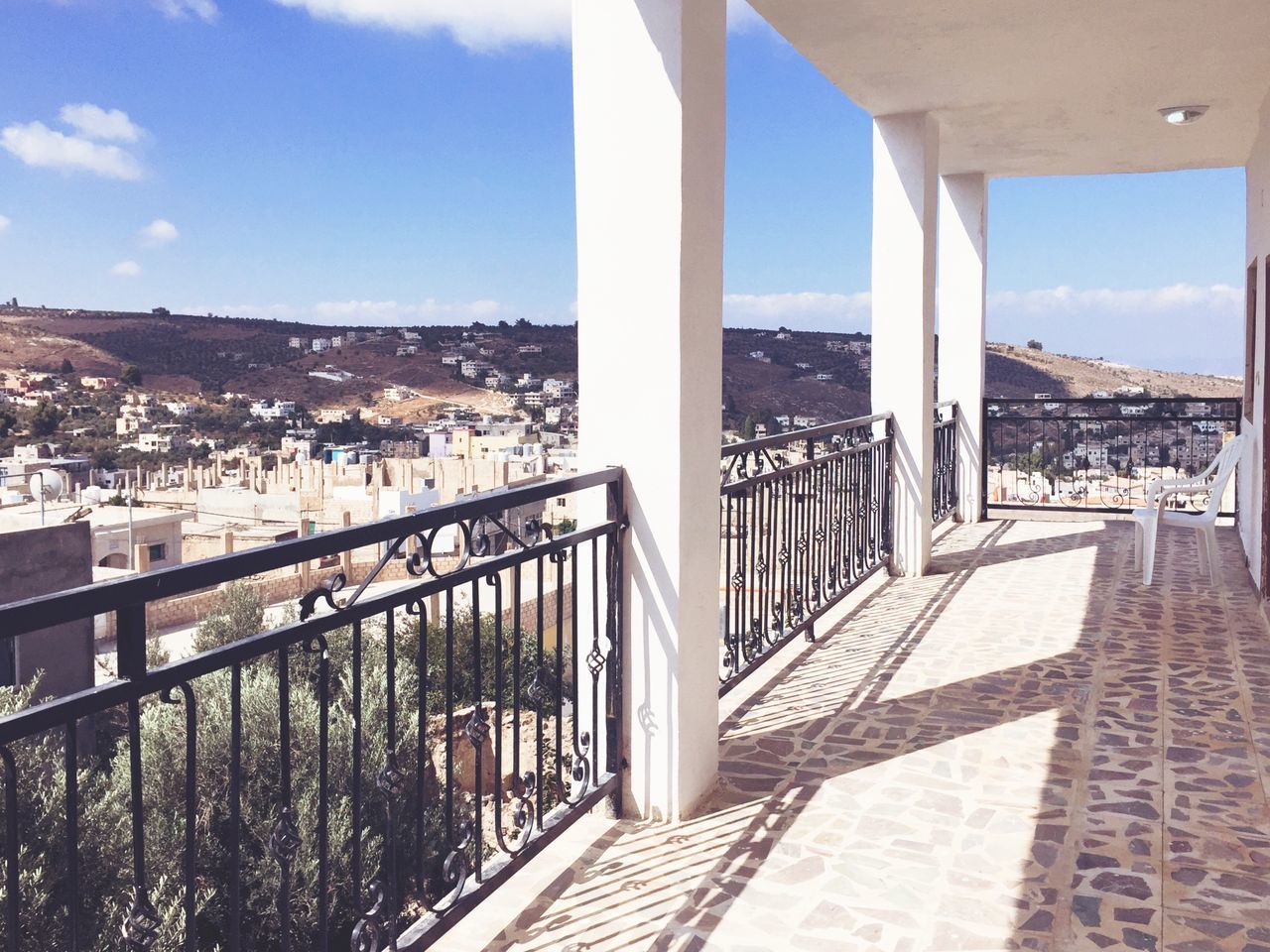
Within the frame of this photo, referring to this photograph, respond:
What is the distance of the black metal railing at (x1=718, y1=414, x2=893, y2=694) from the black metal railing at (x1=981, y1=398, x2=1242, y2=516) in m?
3.09

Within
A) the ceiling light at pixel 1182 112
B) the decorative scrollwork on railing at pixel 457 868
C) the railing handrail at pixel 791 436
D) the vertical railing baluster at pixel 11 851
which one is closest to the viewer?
the vertical railing baluster at pixel 11 851

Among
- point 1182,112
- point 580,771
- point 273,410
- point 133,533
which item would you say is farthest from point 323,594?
point 273,410

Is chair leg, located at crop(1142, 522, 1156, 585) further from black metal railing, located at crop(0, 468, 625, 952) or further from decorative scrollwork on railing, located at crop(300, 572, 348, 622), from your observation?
decorative scrollwork on railing, located at crop(300, 572, 348, 622)

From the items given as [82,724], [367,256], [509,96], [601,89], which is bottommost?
[82,724]

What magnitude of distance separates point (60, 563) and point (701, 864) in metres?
14.7

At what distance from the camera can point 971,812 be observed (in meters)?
2.84

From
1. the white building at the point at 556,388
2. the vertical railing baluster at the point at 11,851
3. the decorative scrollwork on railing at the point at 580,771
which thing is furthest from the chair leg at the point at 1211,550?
the white building at the point at 556,388

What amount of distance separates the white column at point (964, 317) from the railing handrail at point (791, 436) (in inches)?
116

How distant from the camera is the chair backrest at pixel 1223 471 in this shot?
6070mm

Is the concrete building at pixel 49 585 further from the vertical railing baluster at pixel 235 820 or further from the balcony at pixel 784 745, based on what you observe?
the vertical railing baluster at pixel 235 820

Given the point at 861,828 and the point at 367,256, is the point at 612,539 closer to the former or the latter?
the point at 861,828

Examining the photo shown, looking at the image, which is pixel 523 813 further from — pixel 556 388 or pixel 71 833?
pixel 556 388

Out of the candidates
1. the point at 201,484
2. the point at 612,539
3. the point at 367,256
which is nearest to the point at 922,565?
the point at 612,539

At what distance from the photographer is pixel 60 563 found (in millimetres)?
14398
